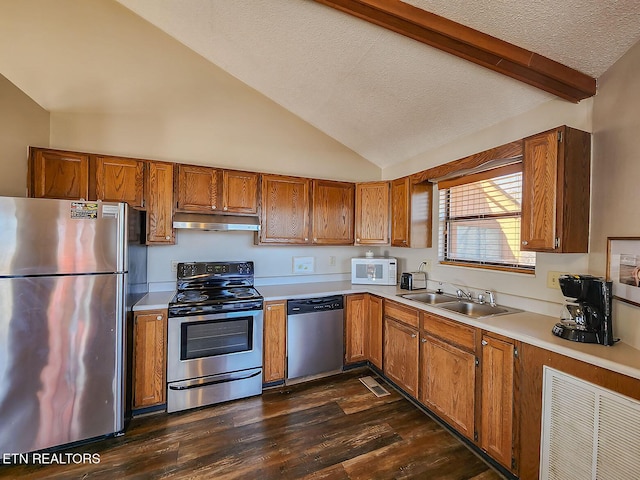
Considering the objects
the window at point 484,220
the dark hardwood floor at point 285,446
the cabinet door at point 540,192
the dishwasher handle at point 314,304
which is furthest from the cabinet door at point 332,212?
the cabinet door at point 540,192

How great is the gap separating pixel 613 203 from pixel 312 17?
92.1 inches

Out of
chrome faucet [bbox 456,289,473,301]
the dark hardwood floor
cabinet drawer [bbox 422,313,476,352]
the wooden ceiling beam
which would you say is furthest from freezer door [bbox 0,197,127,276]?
chrome faucet [bbox 456,289,473,301]

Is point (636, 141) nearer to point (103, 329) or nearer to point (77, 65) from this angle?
point (103, 329)

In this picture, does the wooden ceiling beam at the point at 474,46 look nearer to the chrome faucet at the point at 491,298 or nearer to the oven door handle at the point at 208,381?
the chrome faucet at the point at 491,298

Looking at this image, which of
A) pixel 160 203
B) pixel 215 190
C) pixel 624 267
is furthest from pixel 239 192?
pixel 624 267

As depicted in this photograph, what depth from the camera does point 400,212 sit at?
3139 millimetres

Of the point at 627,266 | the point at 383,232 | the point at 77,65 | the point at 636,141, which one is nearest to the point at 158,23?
the point at 77,65

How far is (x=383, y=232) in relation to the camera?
10.8ft

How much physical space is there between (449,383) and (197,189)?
9.11 ft

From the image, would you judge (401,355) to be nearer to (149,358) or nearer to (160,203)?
(149,358)

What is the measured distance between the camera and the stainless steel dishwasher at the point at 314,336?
2760 millimetres

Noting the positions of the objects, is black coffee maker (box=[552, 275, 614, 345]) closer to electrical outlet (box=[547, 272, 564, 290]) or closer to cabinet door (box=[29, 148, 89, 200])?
electrical outlet (box=[547, 272, 564, 290])

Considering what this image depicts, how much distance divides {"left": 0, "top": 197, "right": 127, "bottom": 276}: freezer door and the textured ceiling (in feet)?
5.97

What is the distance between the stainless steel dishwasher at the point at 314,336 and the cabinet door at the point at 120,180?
68.4 inches
